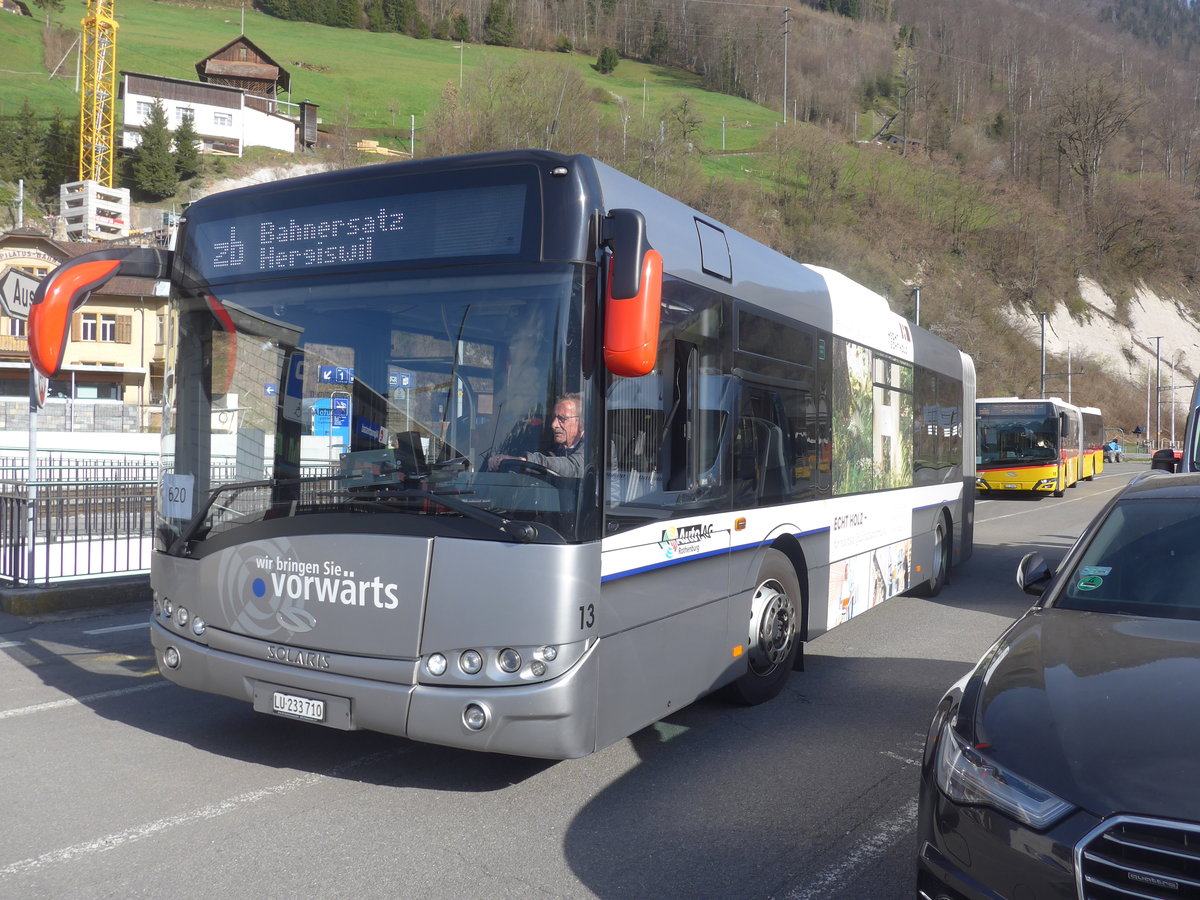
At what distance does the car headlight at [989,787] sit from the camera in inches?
112

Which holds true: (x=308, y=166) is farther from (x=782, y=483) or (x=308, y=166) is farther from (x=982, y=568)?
(x=782, y=483)

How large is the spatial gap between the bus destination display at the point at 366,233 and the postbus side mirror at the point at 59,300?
499 mm

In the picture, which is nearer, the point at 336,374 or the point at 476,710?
the point at 476,710

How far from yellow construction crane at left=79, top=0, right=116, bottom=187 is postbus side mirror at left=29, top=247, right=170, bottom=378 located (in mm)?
78817

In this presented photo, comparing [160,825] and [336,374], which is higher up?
[336,374]

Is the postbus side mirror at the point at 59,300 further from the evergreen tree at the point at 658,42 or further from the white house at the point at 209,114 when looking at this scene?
the evergreen tree at the point at 658,42

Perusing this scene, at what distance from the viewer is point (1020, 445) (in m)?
32.0

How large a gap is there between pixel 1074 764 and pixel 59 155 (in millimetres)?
87565

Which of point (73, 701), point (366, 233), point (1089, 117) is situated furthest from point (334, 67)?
point (366, 233)

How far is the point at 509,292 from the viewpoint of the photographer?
448cm

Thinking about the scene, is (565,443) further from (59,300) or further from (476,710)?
(59,300)

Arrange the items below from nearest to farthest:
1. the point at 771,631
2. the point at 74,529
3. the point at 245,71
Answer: the point at 771,631 < the point at 74,529 < the point at 245,71

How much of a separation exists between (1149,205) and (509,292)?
98.7 metres

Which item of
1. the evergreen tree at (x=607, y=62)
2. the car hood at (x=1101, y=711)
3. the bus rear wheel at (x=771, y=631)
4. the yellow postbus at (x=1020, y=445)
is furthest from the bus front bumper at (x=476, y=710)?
the evergreen tree at (x=607, y=62)
